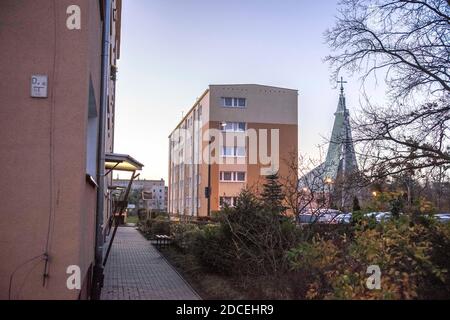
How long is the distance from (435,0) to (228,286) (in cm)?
971

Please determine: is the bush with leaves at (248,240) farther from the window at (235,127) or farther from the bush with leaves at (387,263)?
the window at (235,127)

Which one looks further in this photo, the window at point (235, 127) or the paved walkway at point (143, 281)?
the window at point (235, 127)

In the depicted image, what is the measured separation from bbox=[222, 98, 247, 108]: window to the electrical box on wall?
47347mm

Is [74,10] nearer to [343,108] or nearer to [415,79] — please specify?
[415,79]

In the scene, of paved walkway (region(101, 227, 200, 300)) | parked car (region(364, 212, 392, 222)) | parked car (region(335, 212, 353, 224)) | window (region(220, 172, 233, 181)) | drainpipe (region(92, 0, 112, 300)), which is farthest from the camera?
window (region(220, 172, 233, 181))

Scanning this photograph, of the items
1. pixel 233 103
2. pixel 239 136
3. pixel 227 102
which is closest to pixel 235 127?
pixel 239 136

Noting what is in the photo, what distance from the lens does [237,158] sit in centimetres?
5253

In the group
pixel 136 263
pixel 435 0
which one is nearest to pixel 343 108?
A: pixel 435 0

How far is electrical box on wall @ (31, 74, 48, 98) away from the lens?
18.5 ft

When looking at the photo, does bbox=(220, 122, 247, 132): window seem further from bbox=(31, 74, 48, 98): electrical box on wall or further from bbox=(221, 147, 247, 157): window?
bbox=(31, 74, 48, 98): electrical box on wall

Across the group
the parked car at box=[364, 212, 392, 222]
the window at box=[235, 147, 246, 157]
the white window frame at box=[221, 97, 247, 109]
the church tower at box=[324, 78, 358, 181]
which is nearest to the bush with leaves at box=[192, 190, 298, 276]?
the parked car at box=[364, 212, 392, 222]

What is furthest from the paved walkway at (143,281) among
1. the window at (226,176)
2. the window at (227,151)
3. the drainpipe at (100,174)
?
the window at (227,151)

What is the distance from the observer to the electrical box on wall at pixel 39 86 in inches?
223

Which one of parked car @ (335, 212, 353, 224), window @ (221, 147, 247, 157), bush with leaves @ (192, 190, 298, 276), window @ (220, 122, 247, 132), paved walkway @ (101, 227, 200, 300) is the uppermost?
window @ (220, 122, 247, 132)
